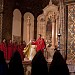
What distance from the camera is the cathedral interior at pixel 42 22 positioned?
16.9m

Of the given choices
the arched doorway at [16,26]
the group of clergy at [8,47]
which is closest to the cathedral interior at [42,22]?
Answer: the arched doorway at [16,26]

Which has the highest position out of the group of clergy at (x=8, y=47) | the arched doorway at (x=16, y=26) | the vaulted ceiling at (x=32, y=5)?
the vaulted ceiling at (x=32, y=5)

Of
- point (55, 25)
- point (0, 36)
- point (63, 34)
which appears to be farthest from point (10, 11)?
point (63, 34)

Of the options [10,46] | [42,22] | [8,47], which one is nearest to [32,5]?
[42,22]

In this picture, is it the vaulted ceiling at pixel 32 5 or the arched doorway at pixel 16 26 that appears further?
the vaulted ceiling at pixel 32 5

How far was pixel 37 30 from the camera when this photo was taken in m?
22.1

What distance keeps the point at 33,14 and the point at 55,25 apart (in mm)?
3816

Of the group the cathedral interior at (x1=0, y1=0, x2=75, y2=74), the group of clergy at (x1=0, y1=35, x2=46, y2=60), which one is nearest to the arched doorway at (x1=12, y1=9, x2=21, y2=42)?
the cathedral interior at (x1=0, y1=0, x2=75, y2=74)

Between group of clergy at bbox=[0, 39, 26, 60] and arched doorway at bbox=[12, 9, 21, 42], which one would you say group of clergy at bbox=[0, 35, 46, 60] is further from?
arched doorway at bbox=[12, 9, 21, 42]

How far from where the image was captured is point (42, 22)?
70.8 feet

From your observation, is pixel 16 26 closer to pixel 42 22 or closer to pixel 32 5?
pixel 42 22

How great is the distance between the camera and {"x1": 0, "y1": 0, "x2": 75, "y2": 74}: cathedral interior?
1688 cm

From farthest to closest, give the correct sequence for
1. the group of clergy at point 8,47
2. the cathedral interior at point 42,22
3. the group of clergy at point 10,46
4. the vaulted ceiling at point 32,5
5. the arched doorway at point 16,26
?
the vaulted ceiling at point 32,5
the arched doorway at point 16,26
the group of clergy at point 8,47
the group of clergy at point 10,46
the cathedral interior at point 42,22

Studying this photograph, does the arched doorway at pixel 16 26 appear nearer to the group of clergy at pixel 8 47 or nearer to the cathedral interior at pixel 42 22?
the cathedral interior at pixel 42 22
